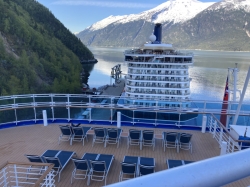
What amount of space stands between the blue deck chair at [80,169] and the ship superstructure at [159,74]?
21.8 m

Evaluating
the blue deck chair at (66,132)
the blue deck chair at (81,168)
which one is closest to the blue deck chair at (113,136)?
the blue deck chair at (66,132)

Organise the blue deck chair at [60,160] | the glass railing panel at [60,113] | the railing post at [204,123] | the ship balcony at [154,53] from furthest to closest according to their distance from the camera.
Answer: the ship balcony at [154,53], the glass railing panel at [60,113], the railing post at [204,123], the blue deck chair at [60,160]

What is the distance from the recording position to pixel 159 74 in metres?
27.2

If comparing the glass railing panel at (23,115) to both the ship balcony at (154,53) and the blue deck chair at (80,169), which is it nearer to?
the blue deck chair at (80,169)

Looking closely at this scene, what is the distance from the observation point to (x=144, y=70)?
89.8 feet

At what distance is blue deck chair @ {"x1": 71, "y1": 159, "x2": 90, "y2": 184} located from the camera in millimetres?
4728

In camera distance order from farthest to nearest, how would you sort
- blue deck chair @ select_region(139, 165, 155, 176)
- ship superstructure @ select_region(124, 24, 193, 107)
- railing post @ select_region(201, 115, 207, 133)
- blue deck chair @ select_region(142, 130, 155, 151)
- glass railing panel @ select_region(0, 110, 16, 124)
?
ship superstructure @ select_region(124, 24, 193, 107), glass railing panel @ select_region(0, 110, 16, 124), railing post @ select_region(201, 115, 207, 133), blue deck chair @ select_region(142, 130, 155, 151), blue deck chair @ select_region(139, 165, 155, 176)

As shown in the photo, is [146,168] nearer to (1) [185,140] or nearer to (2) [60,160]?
(2) [60,160]

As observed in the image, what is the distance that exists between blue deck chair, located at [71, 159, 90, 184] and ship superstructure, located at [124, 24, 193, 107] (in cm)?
2182

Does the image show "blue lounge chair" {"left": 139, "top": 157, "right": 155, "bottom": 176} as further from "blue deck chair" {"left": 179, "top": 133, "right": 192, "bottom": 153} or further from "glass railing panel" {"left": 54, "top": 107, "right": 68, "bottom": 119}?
"glass railing panel" {"left": 54, "top": 107, "right": 68, "bottom": 119}

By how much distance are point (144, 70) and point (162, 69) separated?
2.23 m

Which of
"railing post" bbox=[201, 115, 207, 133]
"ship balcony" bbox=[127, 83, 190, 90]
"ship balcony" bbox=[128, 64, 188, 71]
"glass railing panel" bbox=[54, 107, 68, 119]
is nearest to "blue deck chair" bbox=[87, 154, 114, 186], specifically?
"railing post" bbox=[201, 115, 207, 133]

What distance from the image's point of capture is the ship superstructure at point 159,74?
26.9 meters

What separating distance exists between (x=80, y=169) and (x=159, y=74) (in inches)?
917
